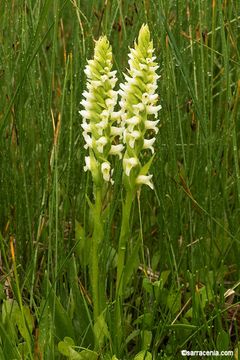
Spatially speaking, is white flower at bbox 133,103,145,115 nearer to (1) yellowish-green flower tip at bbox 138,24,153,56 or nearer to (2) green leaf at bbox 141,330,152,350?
(1) yellowish-green flower tip at bbox 138,24,153,56

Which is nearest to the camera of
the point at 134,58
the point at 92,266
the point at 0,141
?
the point at 134,58

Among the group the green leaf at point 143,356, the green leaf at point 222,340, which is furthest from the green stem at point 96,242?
the green leaf at point 222,340

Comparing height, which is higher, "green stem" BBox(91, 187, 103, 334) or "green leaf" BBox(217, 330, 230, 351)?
"green stem" BBox(91, 187, 103, 334)

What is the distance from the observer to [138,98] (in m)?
1.44

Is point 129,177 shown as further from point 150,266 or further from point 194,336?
point 150,266

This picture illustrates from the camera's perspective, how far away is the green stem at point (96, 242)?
1532 mm

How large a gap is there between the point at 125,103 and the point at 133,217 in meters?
0.66

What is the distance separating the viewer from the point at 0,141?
6.10 ft

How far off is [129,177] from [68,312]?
16.0 inches

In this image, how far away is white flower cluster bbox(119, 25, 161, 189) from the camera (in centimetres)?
142

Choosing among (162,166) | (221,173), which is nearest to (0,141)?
(162,166)

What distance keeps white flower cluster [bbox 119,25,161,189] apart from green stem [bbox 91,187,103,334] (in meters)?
0.09

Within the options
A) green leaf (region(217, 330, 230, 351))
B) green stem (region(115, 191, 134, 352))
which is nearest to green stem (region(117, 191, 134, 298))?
green stem (region(115, 191, 134, 352))

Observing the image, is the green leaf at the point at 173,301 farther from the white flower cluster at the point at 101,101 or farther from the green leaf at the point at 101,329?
the white flower cluster at the point at 101,101
